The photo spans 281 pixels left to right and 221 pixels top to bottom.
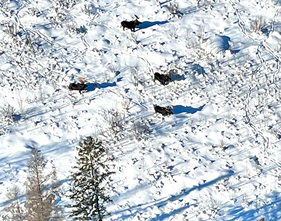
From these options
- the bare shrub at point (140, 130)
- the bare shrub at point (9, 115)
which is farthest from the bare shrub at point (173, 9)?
the bare shrub at point (9, 115)

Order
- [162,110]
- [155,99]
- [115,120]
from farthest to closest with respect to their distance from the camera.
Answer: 1. [155,99]
2. [162,110]
3. [115,120]

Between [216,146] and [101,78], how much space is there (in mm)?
6060

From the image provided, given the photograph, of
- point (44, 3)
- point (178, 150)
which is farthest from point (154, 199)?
point (44, 3)

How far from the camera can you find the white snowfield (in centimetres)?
1788

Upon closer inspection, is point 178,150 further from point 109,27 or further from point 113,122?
point 109,27

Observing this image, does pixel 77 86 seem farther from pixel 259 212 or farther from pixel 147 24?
pixel 259 212

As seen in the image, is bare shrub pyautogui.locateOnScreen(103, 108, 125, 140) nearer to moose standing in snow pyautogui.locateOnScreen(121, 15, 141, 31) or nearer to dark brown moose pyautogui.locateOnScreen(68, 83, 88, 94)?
dark brown moose pyautogui.locateOnScreen(68, 83, 88, 94)

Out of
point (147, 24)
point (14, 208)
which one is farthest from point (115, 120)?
point (147, 24)

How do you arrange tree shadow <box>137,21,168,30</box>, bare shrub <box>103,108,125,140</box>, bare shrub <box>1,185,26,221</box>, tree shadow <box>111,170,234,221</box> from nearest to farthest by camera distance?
1. bare shrub <box>1,185,26,221</box>
2. tree shadow <box>111,170,234,221</box>
3. bare shrub <box>103,108,125,140</box>
4. tree shadow <box>137,21,168,30</box>

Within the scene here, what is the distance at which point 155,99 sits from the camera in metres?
20.6

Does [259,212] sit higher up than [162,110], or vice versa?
[162,110]

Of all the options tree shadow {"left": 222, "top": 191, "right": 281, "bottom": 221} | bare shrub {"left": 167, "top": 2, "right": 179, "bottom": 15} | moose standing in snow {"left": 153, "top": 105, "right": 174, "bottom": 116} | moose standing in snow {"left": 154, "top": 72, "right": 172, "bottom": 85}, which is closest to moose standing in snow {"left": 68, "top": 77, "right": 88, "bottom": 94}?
moose standing in snow {"left": 154, "top": 72, "right": 172, "bottom": 85}

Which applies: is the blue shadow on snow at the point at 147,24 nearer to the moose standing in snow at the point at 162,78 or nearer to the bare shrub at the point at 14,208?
the moose standing in snow at the point at 162,78

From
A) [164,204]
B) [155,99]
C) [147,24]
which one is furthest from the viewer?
[147,24]
